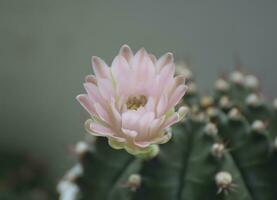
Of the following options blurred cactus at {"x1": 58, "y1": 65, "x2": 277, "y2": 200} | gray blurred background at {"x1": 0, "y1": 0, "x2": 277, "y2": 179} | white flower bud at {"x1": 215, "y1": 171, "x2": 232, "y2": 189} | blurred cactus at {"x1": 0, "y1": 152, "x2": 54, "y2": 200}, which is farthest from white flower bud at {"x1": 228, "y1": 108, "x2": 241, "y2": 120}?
blurred cactus at {"x1": 0, "y1": 152, "x2": 54, "y2": 200}

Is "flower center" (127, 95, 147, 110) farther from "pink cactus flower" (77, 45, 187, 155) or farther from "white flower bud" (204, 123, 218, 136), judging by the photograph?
"white flower bud" (204, 123, 218, 136)

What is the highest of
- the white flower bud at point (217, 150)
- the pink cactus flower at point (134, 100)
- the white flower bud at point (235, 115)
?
the white flower bud at point (235, 115)

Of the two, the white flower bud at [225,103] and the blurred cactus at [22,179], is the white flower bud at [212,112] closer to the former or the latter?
the white flower bud at [225,103]

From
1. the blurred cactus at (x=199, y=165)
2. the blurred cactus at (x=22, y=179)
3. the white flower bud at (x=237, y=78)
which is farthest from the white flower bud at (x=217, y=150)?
the blurred cactus at (x=22, y=179)

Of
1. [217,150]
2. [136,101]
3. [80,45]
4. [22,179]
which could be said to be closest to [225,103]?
[217,150]

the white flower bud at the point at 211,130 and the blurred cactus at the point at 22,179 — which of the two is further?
the blurred cactus at the point at 22,179

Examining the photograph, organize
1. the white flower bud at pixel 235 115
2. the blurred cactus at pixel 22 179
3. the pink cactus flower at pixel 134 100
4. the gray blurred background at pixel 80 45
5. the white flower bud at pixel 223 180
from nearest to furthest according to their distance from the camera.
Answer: the pink cactus flower at pixel 134 100, the white flower bud at pixel 223 180, the white flower bud at pixel 235 115, the gray blurred background at pixel 80 45, the blurred cactus at pixel 22 179

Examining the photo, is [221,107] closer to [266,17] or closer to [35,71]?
[266,17]
